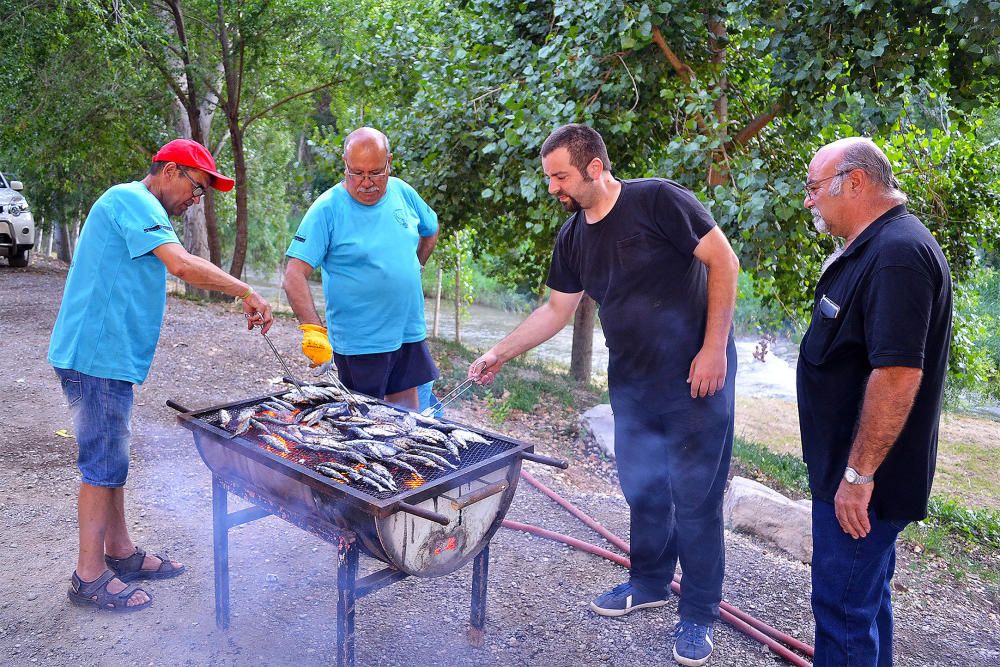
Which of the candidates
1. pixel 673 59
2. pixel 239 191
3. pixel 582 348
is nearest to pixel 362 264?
pixel 673 59

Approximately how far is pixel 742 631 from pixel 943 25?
384 cm

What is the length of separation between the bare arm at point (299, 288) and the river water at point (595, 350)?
10996 millimetres

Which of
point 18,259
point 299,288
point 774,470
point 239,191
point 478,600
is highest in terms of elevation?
point 239,191

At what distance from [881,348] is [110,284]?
3111 millimetres

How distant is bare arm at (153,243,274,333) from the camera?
312 centimetres

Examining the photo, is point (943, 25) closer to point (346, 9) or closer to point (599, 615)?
point (599, 615)

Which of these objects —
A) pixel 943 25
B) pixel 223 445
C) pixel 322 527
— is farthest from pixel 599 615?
pixel 943 25

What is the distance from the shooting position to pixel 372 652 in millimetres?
3330

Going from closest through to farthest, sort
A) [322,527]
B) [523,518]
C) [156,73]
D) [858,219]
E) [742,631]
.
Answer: [858,219] < [322,527] < [742,631] < [523,518] < [156,73]

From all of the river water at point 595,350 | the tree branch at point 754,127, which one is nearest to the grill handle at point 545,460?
the tree branch at point 754,127

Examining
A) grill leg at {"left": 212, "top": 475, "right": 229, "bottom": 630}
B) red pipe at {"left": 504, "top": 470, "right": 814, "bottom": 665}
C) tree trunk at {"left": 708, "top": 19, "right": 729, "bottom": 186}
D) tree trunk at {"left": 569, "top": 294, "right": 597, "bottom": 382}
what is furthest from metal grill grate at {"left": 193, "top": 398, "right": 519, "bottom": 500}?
tree trunk at {"left": 569, "top": 294, "right": 597, "bottom": 382}

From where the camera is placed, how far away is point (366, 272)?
3.86 meters

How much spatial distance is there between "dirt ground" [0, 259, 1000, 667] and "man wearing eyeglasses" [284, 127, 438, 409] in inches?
19.3

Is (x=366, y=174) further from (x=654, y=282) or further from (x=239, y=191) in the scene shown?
(x=239, y=191)
